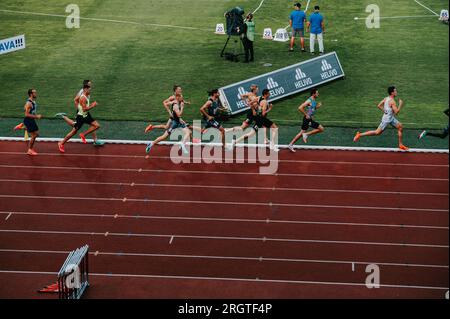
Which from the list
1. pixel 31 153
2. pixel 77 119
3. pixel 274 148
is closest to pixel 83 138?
pixel 77 119

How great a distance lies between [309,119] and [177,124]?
3.06m

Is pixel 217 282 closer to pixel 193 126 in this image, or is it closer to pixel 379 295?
pixel 379 295

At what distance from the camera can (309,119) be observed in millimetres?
20156

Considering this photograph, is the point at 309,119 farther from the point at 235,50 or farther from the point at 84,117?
the point at 235,50

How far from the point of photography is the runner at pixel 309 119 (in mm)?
20047

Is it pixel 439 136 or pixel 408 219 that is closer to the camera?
pixel 408 219

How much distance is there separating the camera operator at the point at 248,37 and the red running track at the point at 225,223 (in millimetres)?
6298

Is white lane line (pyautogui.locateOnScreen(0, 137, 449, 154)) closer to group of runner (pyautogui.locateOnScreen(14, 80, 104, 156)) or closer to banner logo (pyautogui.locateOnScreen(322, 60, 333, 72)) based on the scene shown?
group of runner (pyautogui.locateOnScreen(14, 80, 104, 156))

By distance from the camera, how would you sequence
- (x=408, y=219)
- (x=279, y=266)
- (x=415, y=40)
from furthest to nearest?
(x=415, y=40), (x=408, y=219), (x=279, y=266)

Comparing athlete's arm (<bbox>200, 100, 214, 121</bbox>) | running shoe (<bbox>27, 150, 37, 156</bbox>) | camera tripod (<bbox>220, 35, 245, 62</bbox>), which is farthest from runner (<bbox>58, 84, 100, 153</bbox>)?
camera tripod (<bbox>220, 35, 245, 62</bbox>)

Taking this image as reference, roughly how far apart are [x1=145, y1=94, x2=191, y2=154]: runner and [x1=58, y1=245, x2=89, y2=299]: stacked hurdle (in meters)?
6.08

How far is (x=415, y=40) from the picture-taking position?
27844 mm

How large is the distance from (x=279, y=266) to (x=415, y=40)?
1456 cm

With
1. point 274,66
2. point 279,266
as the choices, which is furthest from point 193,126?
point 279,266
